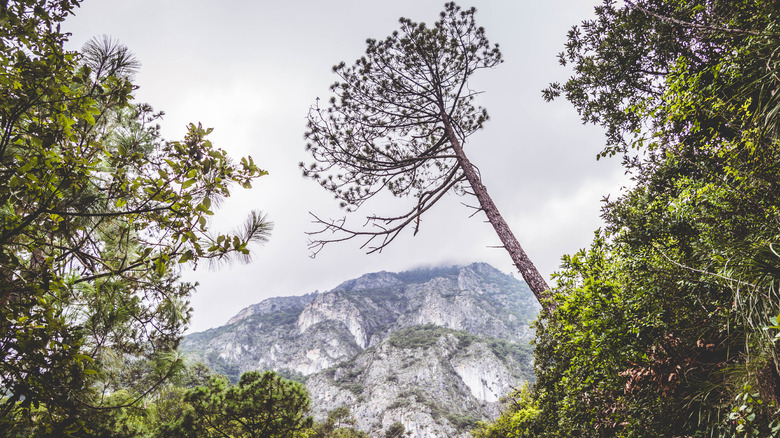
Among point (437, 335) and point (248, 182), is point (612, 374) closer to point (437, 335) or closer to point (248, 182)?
point (248, 182)

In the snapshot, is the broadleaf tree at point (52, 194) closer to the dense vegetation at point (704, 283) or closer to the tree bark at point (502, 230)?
the dense vegetation at point (704, 283)

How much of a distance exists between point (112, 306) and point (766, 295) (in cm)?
→ 582

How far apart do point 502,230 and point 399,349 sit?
3266 inches

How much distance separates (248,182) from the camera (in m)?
2.11

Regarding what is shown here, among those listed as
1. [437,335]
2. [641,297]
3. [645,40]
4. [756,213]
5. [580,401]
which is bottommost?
[437,335]

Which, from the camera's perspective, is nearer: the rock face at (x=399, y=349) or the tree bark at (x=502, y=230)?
the tree bark at (x=502, y=230)

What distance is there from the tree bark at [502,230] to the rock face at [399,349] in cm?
5775

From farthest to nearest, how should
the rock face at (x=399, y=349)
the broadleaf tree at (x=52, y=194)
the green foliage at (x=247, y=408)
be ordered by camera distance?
the rock face at (x=399, y=349) < the green foliage at (x=247, y=408) < the broadleaf tree at (x=52, y=194)

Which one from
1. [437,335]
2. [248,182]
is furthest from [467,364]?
[248,182]

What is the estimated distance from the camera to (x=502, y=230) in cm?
486

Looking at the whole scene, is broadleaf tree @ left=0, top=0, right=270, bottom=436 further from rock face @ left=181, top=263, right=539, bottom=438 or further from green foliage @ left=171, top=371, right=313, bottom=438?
→ rock face @ left=181, top=263, right=539, bottom=438

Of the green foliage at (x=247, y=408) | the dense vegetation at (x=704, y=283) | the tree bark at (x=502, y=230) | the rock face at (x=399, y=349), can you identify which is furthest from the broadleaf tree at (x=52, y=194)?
the rock face at (x=399, y=349)

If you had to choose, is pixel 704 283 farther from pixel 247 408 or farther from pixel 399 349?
pixel 399 349

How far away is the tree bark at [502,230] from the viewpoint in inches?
163
